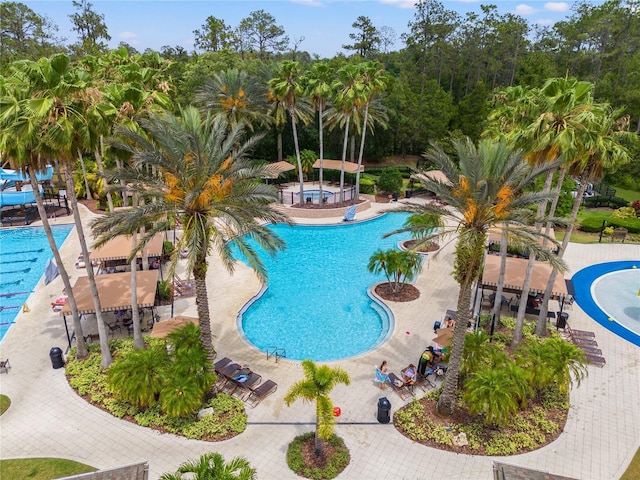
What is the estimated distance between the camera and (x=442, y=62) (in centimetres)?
6844

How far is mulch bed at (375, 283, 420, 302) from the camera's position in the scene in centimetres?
2409

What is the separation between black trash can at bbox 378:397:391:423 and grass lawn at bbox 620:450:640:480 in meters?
7.28

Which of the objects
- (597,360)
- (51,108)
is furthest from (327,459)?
(51,108)

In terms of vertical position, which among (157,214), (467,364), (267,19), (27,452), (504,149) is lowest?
(27,452)

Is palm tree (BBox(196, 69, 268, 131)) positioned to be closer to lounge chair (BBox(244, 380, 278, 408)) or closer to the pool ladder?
the pool ladder

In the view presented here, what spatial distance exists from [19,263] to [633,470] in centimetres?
3518

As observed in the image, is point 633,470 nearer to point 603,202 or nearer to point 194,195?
point 194,195

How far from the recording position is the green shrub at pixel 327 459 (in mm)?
12945

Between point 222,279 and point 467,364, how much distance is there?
618 inches

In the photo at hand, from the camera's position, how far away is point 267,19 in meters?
82.8

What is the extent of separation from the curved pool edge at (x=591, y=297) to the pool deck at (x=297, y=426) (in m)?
0.80

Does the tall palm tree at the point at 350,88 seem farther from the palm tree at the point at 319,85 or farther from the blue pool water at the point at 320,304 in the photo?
the blue pool water at the point at 320,304

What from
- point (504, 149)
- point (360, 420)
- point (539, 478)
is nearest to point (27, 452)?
point (360, 420)

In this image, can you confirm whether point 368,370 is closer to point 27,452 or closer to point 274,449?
point 274,449
